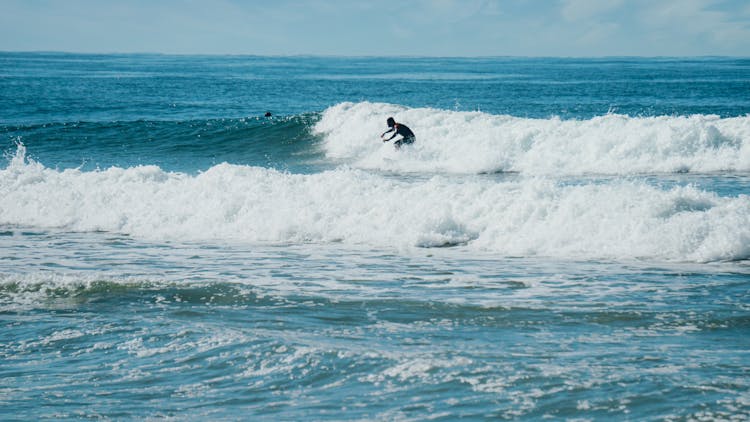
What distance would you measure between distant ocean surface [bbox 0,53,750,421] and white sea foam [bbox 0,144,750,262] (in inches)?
1.7

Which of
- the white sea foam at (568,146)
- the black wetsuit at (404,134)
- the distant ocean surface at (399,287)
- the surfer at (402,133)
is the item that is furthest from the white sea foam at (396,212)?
the white sea foam at (568,146)

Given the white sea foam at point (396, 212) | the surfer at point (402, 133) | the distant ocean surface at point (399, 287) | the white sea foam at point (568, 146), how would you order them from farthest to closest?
the surfer at point (402, 133), the white sea foam at point (568, 146), the white sea foam at point (396, 212), the distant ocean surface at point (399, 287)

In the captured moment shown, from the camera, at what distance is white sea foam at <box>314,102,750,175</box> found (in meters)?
21.7

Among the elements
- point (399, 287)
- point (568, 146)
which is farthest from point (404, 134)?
point (399, 287)

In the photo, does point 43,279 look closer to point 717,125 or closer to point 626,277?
point 626,277

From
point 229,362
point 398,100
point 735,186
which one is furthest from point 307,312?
point 398,100

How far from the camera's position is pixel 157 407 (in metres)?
6.18

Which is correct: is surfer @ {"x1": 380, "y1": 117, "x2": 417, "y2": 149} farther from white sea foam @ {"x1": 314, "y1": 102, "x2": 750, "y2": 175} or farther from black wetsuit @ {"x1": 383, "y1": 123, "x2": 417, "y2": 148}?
white sea foam @ {"x1": 314, "y1": 102, "x2": 750, "y2": 175}

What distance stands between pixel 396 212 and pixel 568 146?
35.5 ft

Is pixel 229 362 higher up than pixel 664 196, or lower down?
lower down

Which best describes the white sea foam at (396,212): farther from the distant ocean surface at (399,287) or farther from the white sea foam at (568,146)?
the white sea foam at (568,146)

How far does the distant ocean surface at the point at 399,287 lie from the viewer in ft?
20.5

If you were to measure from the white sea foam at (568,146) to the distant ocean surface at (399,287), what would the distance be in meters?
0.09

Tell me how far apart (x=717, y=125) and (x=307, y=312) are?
60.1 feet
